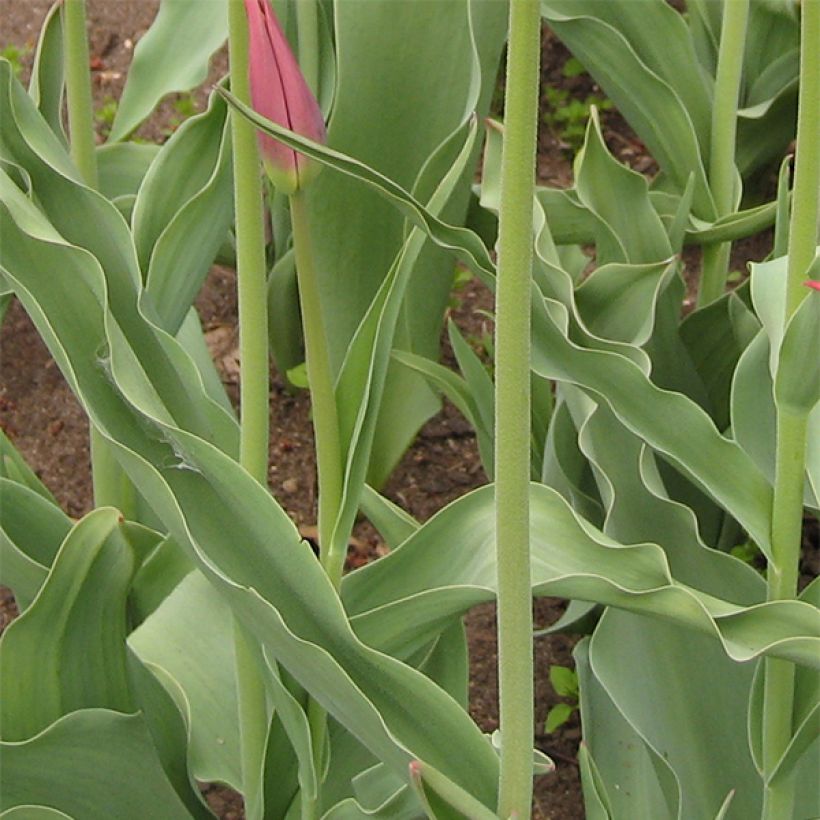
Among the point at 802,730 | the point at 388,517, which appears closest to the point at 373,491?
the point at 388,517

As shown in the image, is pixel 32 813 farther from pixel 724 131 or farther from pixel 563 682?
pixel 724 131

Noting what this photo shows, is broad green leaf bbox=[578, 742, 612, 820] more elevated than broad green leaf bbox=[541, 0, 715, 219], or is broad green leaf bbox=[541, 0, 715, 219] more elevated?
broad green leaf bbox=[541, 0, 715, 219]

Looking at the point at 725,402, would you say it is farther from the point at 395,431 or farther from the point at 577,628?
the point at 395,431

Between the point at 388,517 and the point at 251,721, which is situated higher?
the point at 388,517

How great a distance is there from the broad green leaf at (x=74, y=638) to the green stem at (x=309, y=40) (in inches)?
16.6

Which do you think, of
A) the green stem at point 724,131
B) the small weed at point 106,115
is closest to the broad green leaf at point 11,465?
the green stem at point 724,131

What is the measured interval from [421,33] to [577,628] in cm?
69

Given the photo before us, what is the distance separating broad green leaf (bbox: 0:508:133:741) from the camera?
3.64ft

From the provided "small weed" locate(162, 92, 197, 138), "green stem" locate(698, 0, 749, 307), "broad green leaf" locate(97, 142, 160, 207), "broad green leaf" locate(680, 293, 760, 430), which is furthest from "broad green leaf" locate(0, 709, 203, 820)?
"small weed" locate(162, 92, 197, 138)

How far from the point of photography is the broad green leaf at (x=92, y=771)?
112 centimetres

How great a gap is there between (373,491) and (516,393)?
595 mm

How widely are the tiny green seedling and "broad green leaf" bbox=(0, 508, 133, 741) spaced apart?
1.90 feet

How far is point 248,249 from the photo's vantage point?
101cm

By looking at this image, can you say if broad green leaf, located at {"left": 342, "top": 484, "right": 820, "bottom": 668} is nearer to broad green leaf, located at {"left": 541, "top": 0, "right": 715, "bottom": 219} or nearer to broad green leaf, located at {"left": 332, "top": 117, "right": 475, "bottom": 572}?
broad green leaf, located at {"left": 332, "top": 117, "right": 475, "bottom": 572}
